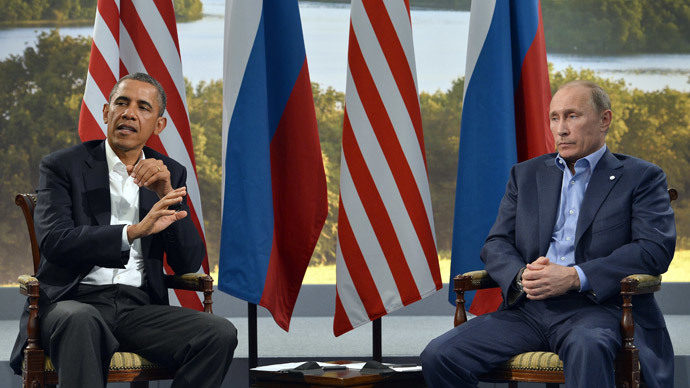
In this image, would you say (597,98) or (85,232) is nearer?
(85,232)

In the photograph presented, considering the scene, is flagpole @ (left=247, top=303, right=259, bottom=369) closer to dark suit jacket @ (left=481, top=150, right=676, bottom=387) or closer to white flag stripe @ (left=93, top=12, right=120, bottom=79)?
dark suit jacket @ (left=481, top=150, right=676, bottom=387)

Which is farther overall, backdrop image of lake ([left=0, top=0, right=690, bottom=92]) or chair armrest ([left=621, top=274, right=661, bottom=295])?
backdrop image of lake ([left=0, top=0, right=690, bottom=92])

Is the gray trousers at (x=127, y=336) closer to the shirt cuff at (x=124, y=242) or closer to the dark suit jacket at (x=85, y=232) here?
the dark suit jacket at (x=85, y=232)

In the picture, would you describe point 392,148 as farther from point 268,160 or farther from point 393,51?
point 268,160

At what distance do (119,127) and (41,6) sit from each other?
375 cm

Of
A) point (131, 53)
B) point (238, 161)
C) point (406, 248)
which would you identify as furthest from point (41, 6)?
point (406, 248)

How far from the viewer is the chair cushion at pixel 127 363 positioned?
266 centimetres

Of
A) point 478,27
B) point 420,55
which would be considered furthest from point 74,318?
point 420,55

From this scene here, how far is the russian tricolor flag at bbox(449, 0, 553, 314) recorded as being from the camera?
11.7 feet

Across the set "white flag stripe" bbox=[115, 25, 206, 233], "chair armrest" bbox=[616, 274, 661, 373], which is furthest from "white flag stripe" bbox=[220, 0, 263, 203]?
"chair armrest" bbox=[616, 274, 661, 373]

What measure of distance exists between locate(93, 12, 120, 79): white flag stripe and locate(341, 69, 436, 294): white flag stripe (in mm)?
1020

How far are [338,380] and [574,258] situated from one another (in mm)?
935

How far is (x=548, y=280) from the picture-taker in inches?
109

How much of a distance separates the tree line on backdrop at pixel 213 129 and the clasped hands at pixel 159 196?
11.3 feet
